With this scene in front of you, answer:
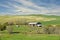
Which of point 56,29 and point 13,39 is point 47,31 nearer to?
point 56,29

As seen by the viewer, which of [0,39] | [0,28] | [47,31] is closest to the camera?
[0,39]

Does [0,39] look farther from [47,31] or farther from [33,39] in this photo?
[47,31]

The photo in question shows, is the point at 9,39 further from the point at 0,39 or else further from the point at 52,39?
the point at 52,39

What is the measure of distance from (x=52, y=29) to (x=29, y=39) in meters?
17.1

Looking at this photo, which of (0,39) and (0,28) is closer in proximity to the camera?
(0,39)

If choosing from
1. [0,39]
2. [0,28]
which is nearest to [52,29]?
[0,28]

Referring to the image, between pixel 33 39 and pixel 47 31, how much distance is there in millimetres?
15440

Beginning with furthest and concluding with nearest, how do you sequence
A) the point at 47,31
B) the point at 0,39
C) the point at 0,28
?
the point at 0,28
the point at 47,31
the point at 0,39

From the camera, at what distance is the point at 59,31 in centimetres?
4506

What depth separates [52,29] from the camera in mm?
45062

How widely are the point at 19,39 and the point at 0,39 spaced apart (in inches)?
114

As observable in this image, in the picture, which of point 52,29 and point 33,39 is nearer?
point 33,39

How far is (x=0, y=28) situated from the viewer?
5241 cm

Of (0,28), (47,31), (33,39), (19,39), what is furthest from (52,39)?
(0,28)
